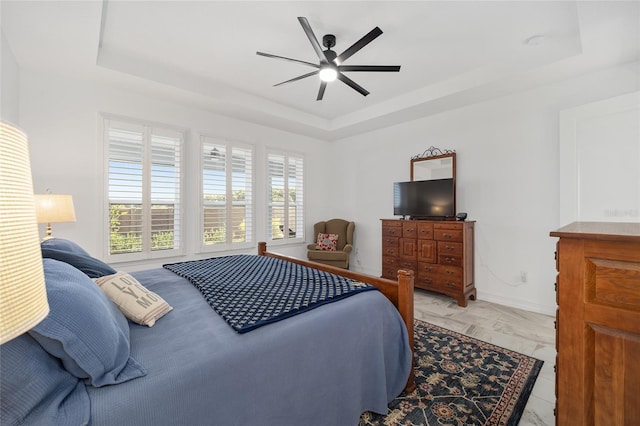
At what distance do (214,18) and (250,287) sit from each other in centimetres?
232

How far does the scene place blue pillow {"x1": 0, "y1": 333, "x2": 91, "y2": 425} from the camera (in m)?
0.75

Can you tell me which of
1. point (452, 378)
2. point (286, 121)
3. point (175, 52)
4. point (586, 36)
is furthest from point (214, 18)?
point (452, 378)

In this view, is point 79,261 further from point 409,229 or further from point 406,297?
point 409,229

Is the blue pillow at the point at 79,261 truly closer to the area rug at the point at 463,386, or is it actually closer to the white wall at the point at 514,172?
the area rug at the point at 463,386

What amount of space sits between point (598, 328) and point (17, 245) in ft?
5.55

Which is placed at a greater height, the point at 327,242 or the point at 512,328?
the point at 327,242

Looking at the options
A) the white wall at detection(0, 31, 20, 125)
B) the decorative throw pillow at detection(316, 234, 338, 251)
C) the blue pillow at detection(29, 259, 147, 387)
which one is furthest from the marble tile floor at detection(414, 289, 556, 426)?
the white wall at detection(0, 31, 20, 125)

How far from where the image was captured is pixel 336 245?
516 cm

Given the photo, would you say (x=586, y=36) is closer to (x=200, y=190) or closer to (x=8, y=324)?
(x=8, y=324)

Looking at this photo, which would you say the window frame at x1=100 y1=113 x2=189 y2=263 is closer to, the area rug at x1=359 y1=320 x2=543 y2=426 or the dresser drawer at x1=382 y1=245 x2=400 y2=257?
the dresser drawer at x1=382 y1=245 x2=400 y2=257

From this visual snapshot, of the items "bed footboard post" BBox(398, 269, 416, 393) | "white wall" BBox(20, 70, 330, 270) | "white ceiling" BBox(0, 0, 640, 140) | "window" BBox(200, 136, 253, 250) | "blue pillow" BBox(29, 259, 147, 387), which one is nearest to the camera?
"blue pillow" BBox(29, 259, 147, 387)

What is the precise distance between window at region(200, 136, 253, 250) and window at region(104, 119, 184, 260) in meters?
0.37

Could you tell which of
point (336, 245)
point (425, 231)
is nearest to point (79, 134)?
point (336, 245)

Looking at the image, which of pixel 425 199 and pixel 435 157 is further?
pixel 435 157
